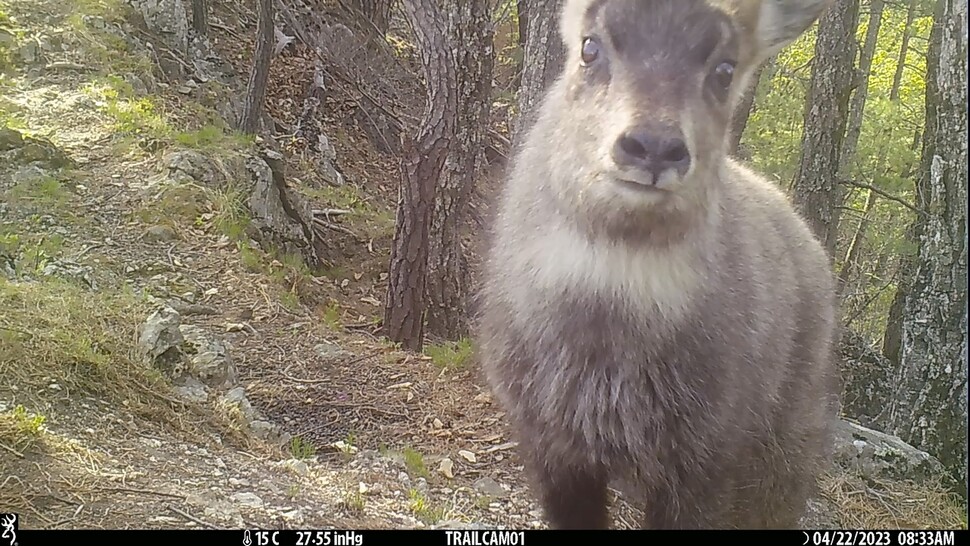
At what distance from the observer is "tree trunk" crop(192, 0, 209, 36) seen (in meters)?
10.9

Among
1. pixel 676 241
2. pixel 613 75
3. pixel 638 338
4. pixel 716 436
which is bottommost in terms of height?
pixel 716 436

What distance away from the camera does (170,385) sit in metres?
4.34

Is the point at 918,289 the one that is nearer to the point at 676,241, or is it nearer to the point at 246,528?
the point at 676,241

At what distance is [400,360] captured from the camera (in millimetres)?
5598

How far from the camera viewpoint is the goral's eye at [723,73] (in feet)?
8.81

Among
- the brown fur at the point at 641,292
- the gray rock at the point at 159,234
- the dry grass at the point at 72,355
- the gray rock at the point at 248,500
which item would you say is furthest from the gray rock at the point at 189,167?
the brown fur at the point at 641,292

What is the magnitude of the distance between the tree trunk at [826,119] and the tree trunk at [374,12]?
622 centimetres

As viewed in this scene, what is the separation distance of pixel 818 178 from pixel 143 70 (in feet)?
21.3

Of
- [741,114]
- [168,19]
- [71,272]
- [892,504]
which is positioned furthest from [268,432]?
[168,19]

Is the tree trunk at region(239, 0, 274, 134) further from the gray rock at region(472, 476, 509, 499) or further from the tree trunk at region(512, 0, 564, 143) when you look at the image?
the gray rock at region(472, 476, 509, 499)

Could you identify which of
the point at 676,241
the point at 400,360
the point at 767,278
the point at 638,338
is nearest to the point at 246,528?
the point at 638,338

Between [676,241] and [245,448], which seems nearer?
[676,241]

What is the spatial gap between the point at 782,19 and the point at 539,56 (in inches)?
75.4
